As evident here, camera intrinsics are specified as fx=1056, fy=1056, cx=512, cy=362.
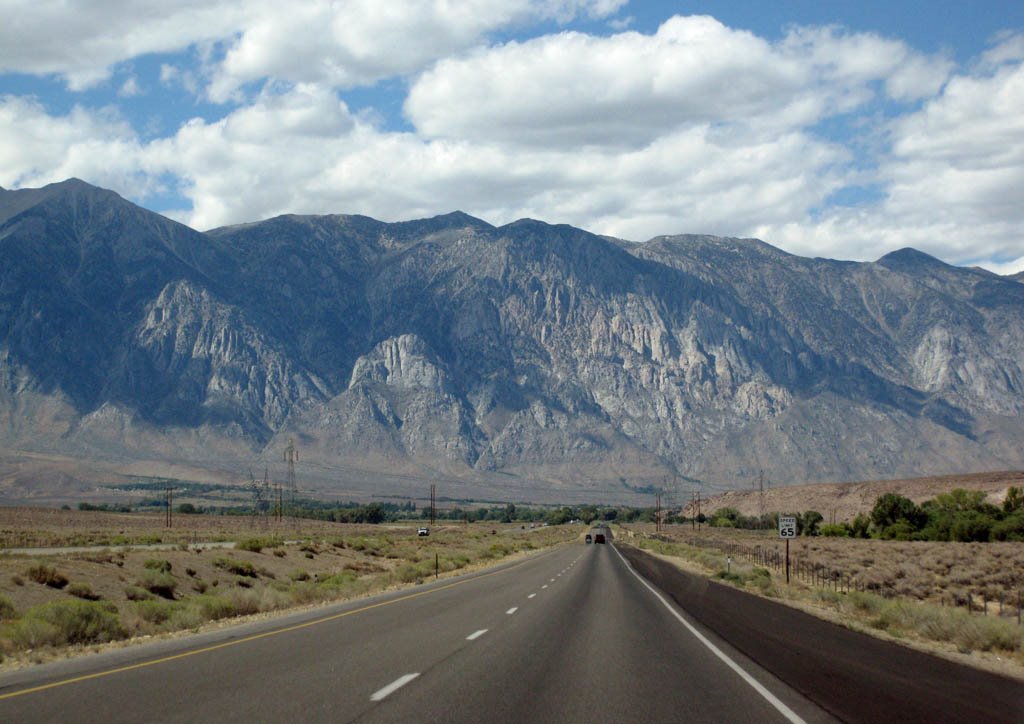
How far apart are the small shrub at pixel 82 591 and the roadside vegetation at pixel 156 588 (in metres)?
0.03

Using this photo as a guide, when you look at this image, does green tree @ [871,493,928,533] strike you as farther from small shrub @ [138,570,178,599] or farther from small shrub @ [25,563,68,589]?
small shrub @ [25,563,68,589]

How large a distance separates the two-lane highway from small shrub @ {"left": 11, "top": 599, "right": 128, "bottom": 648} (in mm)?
2808

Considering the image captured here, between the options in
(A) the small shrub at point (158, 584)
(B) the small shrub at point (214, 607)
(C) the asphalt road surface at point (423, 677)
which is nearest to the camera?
(C) the asphalt road surface at point (423, 677)

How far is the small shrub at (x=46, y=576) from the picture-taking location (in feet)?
94.9

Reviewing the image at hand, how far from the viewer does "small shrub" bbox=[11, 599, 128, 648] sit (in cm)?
1836

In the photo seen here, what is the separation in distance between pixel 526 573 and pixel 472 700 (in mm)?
34170

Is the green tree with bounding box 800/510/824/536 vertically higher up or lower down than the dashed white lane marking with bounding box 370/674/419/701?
lower down

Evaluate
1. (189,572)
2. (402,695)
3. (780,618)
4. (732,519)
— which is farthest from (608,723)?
(732,519)

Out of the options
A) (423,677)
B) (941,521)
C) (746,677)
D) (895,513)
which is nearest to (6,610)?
(423,677)

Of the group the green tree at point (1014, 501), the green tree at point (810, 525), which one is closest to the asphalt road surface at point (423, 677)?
the green tree at point (1014, 501)

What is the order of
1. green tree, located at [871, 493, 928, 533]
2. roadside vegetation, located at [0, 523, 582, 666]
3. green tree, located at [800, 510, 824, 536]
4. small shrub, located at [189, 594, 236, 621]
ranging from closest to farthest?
roadside vegetation, located at [0, 523, 582, 666], small shrub, located at [189, 594, 236, 621], green tree, located at [871, 493, 928, 533], green tree, located at [800, 510, 824, 536]

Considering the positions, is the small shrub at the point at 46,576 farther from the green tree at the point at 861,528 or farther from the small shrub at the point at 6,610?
the green tree at the point at 861,528

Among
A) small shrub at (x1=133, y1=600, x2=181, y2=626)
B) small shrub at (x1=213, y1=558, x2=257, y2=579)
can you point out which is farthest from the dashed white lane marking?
small shrub at (x1=213, y1=558, x2=257, y2=579)

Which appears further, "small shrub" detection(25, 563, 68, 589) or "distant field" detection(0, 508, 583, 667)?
"small shrub" detection(25, 563, 68, 589)
